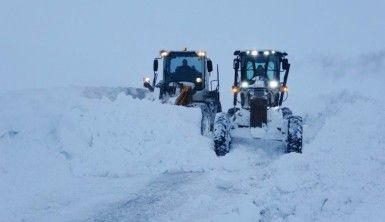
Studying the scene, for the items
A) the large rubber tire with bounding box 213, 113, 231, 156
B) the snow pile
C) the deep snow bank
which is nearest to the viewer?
the snow pile

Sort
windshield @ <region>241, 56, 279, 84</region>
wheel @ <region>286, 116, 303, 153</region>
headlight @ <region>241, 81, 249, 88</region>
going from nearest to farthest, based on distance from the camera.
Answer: wheel @ <region>286, 116, 303, 153</region>, headlight @ <region>241, 81, 249, 88</region>, windshield @ <region>241, 56, 279, 84</region>

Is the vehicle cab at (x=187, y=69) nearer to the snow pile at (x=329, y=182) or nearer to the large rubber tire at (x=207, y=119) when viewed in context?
the large rubber tire at (x=207, y=119)

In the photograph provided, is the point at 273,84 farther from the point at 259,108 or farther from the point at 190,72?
the point at 190,72

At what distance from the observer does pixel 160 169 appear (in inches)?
419

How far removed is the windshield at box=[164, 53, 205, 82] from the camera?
18.0 m

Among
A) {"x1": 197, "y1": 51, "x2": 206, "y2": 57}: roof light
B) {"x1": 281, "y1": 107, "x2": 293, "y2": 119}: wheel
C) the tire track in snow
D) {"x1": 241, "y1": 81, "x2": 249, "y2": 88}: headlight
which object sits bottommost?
the tire track in snow

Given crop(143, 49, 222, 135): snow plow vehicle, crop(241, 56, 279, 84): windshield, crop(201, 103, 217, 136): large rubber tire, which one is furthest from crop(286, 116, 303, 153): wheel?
crop(143, 49, 222, 135): snow plow vehicle

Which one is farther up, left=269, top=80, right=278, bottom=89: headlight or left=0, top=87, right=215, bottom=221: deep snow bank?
left=269, top=80, right=278, bottom=89: headlight

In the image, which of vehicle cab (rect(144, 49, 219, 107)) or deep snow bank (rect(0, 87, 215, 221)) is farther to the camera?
vehicle cab (rect(144, 49, 219, 107))

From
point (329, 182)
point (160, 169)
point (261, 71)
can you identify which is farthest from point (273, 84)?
point (329, 182)

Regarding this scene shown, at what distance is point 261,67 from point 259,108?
2633mm

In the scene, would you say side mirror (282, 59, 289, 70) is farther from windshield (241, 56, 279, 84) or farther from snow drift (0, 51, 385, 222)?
snow drift (0, 51, 385, 222)

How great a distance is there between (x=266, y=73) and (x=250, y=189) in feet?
21.0

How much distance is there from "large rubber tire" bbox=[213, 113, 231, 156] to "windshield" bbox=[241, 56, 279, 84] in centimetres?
316
